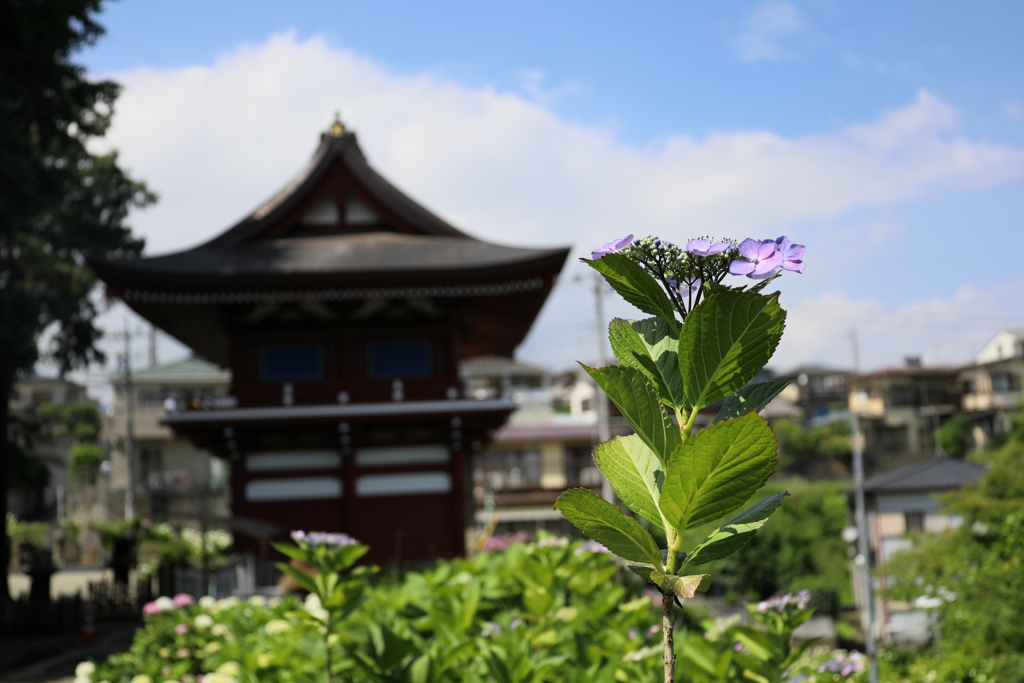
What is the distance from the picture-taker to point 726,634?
13.1 ft

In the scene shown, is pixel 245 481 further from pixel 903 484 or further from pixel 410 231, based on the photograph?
pixel 903 484

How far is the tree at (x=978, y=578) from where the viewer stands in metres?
10.1

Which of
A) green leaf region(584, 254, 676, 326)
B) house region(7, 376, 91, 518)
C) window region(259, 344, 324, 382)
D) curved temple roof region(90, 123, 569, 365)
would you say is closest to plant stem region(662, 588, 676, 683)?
green leaf region(584, 254, 676, 326)

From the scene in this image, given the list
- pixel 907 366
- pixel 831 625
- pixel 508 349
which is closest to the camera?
pixel 508 349

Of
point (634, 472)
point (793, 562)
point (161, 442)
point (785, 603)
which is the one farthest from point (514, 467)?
point (634, 472)

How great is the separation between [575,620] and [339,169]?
11.8m

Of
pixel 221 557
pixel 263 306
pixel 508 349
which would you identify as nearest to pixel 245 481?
pixel 263 306

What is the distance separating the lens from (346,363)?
14.1 m

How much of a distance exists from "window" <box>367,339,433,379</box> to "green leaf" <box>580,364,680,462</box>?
12.7 meters

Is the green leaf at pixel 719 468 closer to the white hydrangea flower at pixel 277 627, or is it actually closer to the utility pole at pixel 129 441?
the white hydrangea flower at pixel 277 627

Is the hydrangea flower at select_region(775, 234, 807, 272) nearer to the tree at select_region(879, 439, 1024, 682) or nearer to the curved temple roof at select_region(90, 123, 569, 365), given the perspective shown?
the tree at select_region(879, 439, 1024, 682)

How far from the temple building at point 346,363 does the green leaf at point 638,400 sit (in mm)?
11660

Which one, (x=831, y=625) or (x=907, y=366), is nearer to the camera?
(x=831, y=625)

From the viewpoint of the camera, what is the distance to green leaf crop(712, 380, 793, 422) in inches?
65.0
